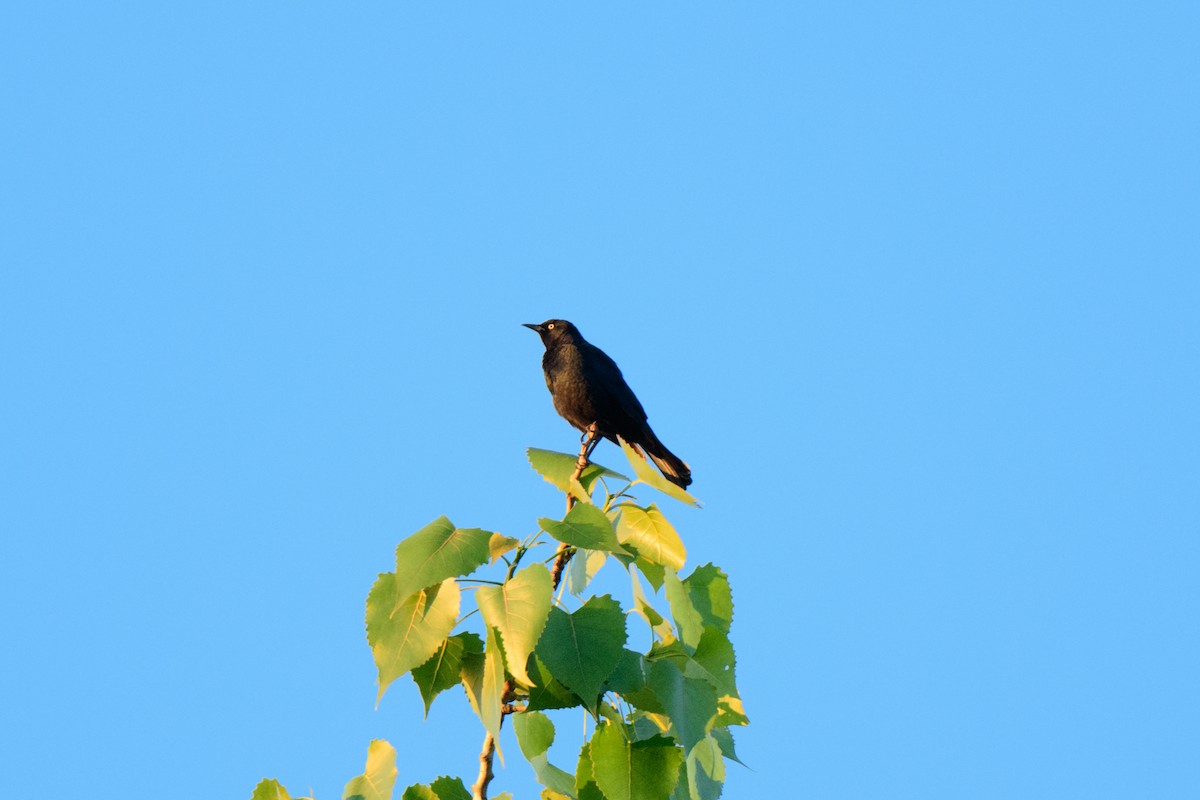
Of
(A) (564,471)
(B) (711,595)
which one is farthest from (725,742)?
(A) (564,471)

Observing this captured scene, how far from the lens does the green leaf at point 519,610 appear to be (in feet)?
8.18

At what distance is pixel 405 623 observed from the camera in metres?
2.67

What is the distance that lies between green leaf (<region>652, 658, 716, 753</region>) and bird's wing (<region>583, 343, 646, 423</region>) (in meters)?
5.18

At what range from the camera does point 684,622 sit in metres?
2.77

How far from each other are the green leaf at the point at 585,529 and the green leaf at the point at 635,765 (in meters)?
0.40

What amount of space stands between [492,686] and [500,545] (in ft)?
1.05

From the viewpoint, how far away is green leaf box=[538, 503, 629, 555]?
2.66m

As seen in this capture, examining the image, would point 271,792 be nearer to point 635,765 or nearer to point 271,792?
point 271,792

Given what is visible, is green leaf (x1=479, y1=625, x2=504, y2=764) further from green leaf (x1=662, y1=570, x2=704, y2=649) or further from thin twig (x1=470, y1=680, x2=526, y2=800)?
green leaf (x1=662, y1=570, x2=704, y2=649)

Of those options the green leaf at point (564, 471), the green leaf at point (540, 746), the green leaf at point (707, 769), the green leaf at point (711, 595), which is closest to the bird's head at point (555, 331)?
the green leaf at point (564, 471)

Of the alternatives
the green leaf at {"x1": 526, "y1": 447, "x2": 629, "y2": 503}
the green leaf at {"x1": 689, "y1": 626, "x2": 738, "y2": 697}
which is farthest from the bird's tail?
the green leaf at {"x1": 689, "y1": 626, "x2": 738, "y2": 697}

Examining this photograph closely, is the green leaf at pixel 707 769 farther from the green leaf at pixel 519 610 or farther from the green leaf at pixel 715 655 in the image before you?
the green leaf at pixel 519 610

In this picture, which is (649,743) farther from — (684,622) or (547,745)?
(547,745)

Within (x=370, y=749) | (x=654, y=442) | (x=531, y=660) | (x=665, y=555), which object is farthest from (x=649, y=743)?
(x=654, y=442)
